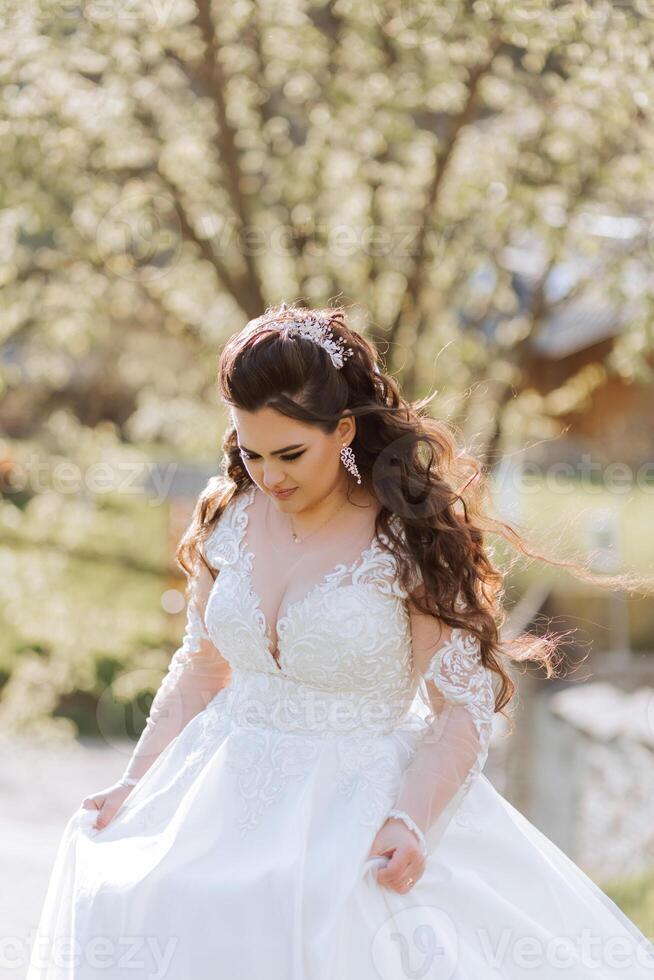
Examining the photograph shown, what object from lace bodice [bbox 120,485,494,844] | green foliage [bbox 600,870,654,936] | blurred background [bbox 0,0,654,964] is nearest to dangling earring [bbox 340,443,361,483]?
lace bodice [bbox 120,485,494,844]

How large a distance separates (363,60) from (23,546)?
8.31 ft

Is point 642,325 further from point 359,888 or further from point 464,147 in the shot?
point 359,888

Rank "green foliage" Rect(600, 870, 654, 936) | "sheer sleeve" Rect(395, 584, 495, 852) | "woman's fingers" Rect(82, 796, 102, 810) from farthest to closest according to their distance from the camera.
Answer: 1. "green foliage" Rect(600, 870, 654, 936)
2. "woman's fingers" Rect(82, 796, 102, 810)
3. "sheer sleeve" Rect(395, 584, 495, 852)

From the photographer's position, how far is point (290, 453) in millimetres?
2299

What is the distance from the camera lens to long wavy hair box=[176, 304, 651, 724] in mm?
2289

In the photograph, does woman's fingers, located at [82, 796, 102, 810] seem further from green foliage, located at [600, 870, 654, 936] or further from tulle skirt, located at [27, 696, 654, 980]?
green foliage, located at [600, 870, 654, 936]

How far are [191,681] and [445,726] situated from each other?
2.02ft

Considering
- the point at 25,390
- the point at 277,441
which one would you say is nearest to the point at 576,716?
the point at 277,441

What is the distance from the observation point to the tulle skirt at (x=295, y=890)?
80.3 inches

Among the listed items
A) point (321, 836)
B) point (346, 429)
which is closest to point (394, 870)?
point (321, 836)

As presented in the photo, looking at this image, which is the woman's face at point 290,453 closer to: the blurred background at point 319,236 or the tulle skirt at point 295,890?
the tulle skirt at point 295,890

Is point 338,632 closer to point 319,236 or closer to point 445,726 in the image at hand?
point 445,726

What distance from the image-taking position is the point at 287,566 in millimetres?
2438

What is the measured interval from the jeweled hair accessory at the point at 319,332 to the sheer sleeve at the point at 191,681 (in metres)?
0.58
